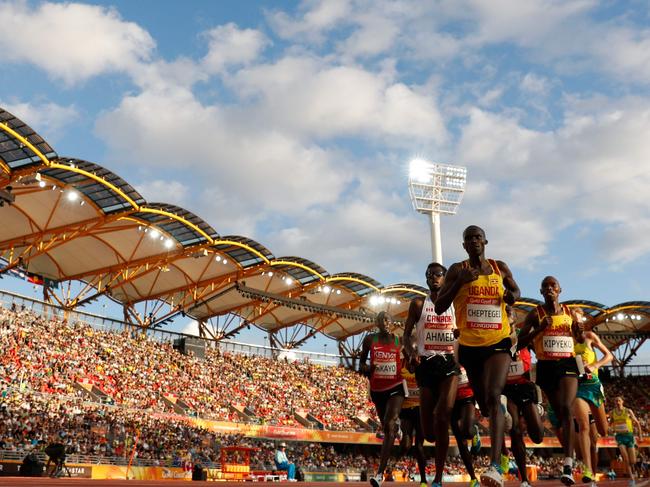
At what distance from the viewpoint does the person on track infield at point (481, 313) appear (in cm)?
629

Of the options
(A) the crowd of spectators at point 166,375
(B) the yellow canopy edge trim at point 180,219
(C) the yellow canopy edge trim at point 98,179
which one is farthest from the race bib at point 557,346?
(B) the yellow canopy edge trim at point 180,219

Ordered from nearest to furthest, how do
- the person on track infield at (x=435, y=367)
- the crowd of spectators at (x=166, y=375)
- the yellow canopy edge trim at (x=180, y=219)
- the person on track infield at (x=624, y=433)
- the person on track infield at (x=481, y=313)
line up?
the person on track infield at (x=481, y=313) < the person on track infield at (x=435, y=367) < the person on track infield at (x=624, y=433) < the crowd of spectators at (x=166, y=375) < the yellow canopy edge trim at (x=180, y=219)

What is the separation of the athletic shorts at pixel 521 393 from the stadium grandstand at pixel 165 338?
18931 mm

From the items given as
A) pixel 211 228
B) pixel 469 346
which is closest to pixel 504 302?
pixel 469 346

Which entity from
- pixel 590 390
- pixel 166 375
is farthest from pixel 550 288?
pixel 166 375

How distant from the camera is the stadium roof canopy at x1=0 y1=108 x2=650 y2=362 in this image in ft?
105

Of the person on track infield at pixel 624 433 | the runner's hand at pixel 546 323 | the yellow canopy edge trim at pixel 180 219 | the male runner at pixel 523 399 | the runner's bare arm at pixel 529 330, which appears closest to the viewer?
the runner's hand at pixel 546 323

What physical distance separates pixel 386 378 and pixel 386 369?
0.12 metres

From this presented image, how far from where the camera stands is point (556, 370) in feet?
27.0

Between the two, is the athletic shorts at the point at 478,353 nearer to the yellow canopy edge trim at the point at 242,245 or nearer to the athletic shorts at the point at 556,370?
the athletic shorts at the point at 556,370

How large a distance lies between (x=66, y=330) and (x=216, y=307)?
46.4 feet

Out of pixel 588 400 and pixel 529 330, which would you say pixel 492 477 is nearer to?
pixel 529 330

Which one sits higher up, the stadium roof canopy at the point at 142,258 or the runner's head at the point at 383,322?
the stadium roof canopy at the point at 142,258

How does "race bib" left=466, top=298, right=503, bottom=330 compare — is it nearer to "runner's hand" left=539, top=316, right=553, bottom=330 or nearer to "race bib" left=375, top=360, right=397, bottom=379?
"runner's hand" left=539, top=316, right=553, bottom=330
